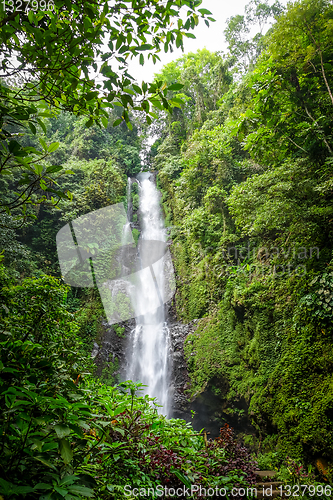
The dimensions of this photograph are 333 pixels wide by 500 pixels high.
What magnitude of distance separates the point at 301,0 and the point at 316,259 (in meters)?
4.01

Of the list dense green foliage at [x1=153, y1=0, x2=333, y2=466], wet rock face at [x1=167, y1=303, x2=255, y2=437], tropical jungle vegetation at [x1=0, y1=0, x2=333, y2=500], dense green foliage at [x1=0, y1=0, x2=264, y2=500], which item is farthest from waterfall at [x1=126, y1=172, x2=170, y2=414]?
dense green foliage at [x1=0, y1=0, x2=264, y2=500]

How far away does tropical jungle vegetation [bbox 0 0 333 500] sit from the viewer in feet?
3.97

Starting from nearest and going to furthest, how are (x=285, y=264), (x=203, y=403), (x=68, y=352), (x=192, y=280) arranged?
(x=68, y=352) → (x=285, y=264) → (x=203, y=403) → (x=192, y=280)

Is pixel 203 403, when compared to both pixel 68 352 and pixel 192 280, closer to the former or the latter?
Answer: pixel 192 280

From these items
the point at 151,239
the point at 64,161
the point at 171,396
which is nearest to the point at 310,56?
the point at 171,396

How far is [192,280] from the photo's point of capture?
338 inches

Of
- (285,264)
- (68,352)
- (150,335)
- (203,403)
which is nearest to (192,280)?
(150,335)

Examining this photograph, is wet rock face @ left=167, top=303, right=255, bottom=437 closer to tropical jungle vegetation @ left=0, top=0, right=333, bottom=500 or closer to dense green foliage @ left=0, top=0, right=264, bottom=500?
tropical jungle vegetation @ left=0, top=0, right=333, bottom=500

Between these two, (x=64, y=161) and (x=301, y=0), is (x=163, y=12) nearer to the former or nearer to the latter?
(x=301, y=0)

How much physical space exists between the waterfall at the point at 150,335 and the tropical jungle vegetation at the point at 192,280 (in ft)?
3.63

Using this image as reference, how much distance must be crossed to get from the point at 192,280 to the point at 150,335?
248cm

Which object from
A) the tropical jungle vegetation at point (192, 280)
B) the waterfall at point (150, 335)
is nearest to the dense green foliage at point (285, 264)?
the tropical jungle vegetation at point (192, 280)

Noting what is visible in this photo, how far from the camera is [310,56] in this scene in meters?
3.67

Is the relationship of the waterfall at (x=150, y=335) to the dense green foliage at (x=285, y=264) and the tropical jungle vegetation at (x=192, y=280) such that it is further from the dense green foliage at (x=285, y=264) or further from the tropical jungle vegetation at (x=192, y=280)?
the dense green foliage at (x=285, y=264)
